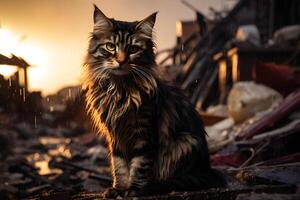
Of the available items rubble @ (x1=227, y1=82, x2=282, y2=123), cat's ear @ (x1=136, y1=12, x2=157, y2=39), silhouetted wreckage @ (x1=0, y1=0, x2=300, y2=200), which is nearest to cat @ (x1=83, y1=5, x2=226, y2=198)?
cat's ear @ (x1=136, y1=12, x2=157, y2=39)

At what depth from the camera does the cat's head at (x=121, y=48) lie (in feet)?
10.9

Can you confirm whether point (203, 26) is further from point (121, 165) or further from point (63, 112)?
point (121, 165)

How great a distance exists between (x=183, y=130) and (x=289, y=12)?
12437 millimetres

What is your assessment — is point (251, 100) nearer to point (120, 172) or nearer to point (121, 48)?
point (120, 172)

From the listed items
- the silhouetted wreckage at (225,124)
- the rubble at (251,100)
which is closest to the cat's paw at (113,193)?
the silhouetted wreckage at (225,124)

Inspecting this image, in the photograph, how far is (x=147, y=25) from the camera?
349 cm

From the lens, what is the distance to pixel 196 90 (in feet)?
42.9

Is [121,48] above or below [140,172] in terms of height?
above

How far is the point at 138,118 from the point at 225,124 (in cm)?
578

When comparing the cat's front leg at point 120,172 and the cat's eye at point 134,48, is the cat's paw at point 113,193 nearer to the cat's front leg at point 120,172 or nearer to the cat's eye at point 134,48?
the cat's front leg at point 120,172

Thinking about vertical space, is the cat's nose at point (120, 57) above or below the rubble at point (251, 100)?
above

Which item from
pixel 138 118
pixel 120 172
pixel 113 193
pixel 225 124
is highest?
pixel 138 118

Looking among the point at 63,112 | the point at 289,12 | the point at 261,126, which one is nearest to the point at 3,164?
the point at 261,126

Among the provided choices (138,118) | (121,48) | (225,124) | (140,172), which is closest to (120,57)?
(121,48)
